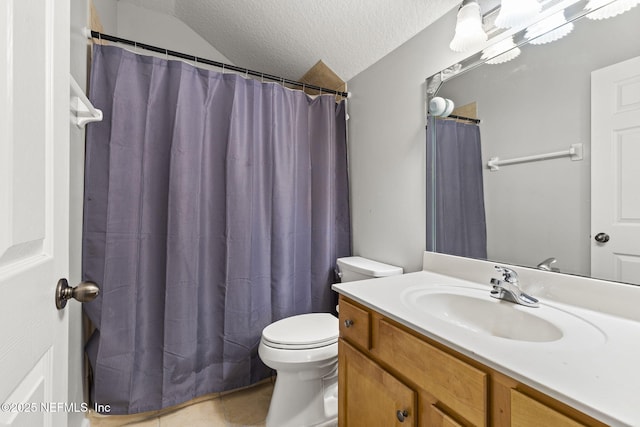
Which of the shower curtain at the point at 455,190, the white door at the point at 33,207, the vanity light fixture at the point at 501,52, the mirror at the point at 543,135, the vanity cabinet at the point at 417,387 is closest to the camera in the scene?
the white door at the point at 33,207

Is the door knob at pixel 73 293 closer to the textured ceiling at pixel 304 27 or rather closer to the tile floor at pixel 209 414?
the tile floor at pixel 209 414

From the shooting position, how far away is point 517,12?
3.18 ft

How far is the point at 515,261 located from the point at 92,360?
197cm

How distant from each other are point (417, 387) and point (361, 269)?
0.85 metres

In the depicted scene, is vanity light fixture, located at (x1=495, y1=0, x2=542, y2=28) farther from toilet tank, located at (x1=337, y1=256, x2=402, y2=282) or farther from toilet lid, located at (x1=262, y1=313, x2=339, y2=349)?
toilet lid, located at (x1=262, y1=313, x2=339, y2=349)

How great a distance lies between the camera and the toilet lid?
1.27 m

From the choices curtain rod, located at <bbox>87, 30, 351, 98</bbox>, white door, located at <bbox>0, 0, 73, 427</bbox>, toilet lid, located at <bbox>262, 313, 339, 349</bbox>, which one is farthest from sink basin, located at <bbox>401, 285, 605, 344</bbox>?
curtain rod, located at <bbox>87, 30, 351, 98</bbox>

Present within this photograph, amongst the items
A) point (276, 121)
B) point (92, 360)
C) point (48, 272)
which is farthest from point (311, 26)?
point (92, 360)

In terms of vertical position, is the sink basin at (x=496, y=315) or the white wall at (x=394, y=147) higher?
the white wall at (x=394, y=147)

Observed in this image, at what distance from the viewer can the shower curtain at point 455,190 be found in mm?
1190

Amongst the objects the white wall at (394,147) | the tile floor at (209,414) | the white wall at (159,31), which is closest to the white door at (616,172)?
the white wall at (394,147)

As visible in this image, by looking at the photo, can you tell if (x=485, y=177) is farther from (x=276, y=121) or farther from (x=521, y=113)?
(x=276, y=121)

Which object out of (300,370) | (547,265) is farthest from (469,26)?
(300,370)

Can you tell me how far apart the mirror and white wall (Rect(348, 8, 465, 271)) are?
25 centimetres
